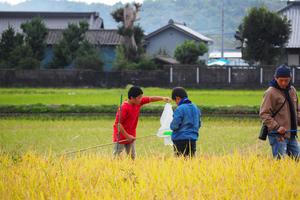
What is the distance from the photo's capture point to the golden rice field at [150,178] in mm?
5766

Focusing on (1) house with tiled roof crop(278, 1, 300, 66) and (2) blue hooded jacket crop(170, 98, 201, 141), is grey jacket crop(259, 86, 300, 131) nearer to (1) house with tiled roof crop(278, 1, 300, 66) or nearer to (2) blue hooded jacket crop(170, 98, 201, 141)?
(2) blue hooded jacket crop(170, 98, 201, 141)

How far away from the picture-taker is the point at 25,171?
7.08m

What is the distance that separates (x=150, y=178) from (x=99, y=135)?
9389 millimetres

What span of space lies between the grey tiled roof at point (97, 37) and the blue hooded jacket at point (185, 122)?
39.0m

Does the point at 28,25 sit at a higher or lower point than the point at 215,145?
higher

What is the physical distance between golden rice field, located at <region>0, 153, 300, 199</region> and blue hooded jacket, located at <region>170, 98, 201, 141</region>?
1.02 m

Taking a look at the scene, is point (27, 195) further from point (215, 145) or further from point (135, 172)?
point (215, 145)

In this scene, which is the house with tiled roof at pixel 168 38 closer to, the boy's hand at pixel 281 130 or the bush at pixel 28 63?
the bush at pixel 28 63

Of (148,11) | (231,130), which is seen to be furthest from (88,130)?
(148,11)

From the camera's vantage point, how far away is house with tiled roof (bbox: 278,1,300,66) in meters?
45.5

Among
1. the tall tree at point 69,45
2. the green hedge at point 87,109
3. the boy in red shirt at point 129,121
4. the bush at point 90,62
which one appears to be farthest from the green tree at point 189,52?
A: the boy in red shirt at point 129,121

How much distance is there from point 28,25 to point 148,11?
291 ft

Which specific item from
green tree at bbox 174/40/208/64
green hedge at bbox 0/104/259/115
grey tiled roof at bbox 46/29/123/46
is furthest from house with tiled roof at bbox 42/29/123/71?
green hedge at bbox 0/104/259/115

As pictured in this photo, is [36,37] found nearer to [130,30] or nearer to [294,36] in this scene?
[130,30]
